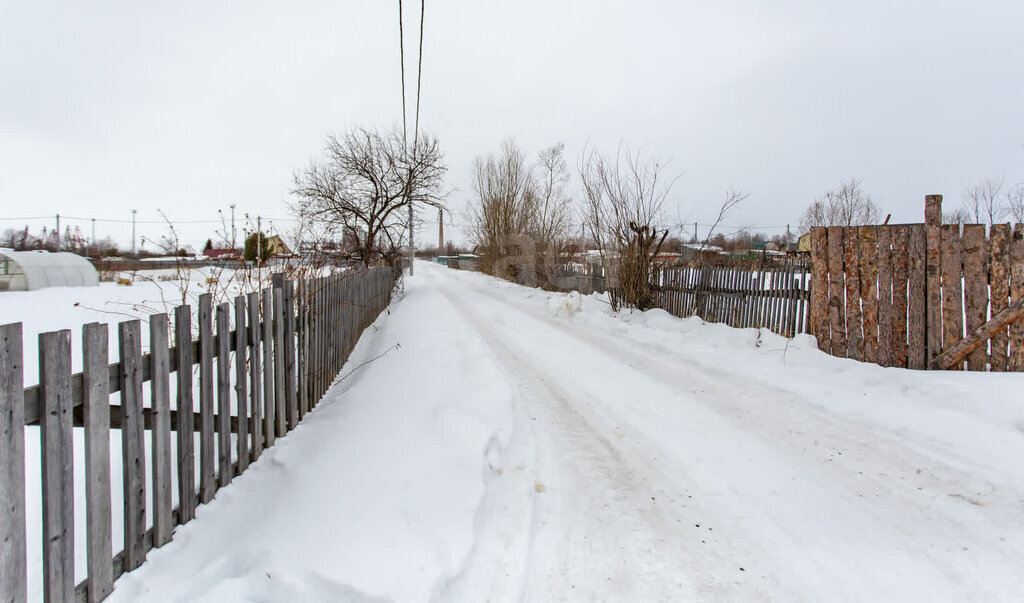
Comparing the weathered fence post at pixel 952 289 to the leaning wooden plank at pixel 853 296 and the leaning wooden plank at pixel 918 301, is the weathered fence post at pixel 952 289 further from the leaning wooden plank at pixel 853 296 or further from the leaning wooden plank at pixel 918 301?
the leaning wooden plank at pixel 853 296

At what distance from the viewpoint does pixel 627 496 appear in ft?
10.2

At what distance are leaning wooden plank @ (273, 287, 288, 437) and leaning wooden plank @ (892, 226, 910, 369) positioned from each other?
6.83m

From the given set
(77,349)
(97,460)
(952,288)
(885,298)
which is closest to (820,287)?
(885,298)

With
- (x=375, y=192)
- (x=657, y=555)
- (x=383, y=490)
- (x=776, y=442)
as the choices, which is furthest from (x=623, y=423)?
(x=375, y=192)

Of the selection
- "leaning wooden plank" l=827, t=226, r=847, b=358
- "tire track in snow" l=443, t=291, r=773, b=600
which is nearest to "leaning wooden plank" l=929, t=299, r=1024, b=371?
"leaning wooden plank" l=827, t=226, r=847, b=358

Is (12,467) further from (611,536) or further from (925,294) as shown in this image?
(925,294)

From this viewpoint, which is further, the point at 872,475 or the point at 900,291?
the point at 900,291

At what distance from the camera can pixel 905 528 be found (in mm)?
2725

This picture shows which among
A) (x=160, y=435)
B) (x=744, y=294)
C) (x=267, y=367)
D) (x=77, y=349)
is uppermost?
(x=744, y=294)

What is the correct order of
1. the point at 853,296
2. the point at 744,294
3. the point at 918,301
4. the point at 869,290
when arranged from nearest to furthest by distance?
the point at 918,301, the point at 869,290, the point at 853,296, the point at 744,294

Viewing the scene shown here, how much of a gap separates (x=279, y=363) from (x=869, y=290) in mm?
6822

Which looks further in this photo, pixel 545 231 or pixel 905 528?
pixel 545 231

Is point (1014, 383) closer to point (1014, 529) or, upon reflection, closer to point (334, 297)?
point (1014, 529)

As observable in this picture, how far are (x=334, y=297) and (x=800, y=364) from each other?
5889 millimetres
